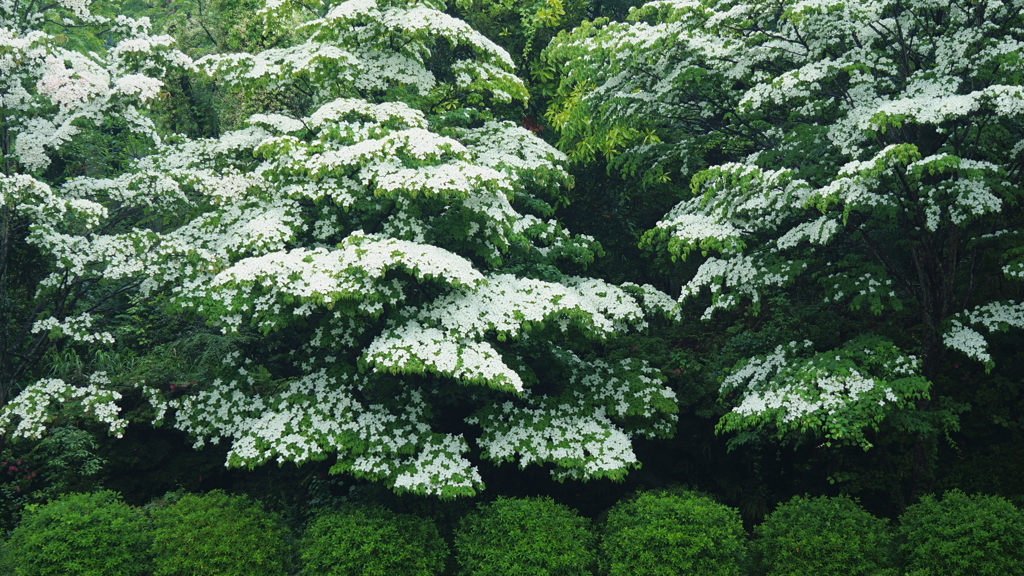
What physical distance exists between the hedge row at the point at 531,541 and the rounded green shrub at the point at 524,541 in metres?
0.01

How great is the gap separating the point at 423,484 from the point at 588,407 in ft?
7.52

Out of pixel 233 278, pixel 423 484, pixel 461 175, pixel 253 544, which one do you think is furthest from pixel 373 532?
pixel 461 175

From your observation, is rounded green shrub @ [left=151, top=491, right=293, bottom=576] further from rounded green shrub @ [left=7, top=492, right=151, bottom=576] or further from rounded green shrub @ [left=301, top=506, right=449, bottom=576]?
rounded green shrub @ [left=301, top=506, right=449, bottom=576]

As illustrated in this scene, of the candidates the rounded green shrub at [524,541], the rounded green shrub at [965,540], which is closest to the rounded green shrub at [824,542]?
the rounded green shrub at [965,540]

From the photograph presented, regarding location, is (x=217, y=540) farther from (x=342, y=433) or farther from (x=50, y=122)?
(x=50, y=122)

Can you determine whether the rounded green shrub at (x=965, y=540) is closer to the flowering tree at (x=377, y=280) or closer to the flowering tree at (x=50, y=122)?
the flowering tree at (x=377, y=280)

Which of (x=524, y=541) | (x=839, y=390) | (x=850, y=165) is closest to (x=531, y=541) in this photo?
(x=524, y=541)

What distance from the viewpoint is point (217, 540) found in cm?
623

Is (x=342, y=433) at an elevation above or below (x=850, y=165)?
below

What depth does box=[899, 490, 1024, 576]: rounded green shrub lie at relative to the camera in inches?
208

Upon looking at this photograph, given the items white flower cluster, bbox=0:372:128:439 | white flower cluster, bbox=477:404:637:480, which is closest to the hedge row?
white flower cluster, bbox=477:404:637:480

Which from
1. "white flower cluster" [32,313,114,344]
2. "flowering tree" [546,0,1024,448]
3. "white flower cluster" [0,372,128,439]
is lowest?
"white flower cluster" [0,372,128,439]

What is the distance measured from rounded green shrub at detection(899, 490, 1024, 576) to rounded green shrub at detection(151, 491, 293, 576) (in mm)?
6008

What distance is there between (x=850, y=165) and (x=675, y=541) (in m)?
3.77
